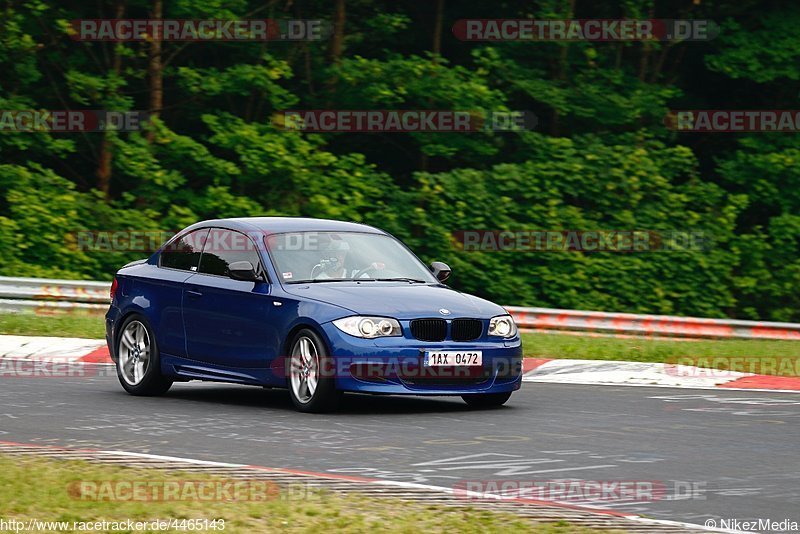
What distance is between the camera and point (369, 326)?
467 inches

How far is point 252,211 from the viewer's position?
29531 mm

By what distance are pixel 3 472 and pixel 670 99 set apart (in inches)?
1070

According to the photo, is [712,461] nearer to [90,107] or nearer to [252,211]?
[252,211]

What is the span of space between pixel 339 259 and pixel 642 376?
13.7 feet

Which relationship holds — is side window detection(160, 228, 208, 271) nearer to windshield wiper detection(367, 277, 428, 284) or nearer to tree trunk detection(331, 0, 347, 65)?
windshield wiper detection(367, 277, 428, 284)

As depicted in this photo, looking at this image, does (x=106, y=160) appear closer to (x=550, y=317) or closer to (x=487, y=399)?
(x=550, y=317)

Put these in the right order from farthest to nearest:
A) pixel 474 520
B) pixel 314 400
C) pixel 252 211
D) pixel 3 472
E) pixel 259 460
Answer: pixel 252 211 < pixel 314 400 < pixel 259 460 < pixel 3 472 < pixel 474 520

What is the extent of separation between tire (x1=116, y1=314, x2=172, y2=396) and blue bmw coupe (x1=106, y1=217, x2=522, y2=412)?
0.01m

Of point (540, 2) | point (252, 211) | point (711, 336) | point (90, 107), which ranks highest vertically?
point (540, 2)

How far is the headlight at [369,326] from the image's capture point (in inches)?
466

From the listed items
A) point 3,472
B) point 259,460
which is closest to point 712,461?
point 259,460

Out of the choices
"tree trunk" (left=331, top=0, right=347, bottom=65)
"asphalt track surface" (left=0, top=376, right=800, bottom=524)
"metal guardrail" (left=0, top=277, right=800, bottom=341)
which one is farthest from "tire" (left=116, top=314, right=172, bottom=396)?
"tree trunk" (left=331, top=0, right=347, bottom=65)

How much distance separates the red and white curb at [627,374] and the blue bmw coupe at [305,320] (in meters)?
2.61

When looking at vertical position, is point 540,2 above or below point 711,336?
above
